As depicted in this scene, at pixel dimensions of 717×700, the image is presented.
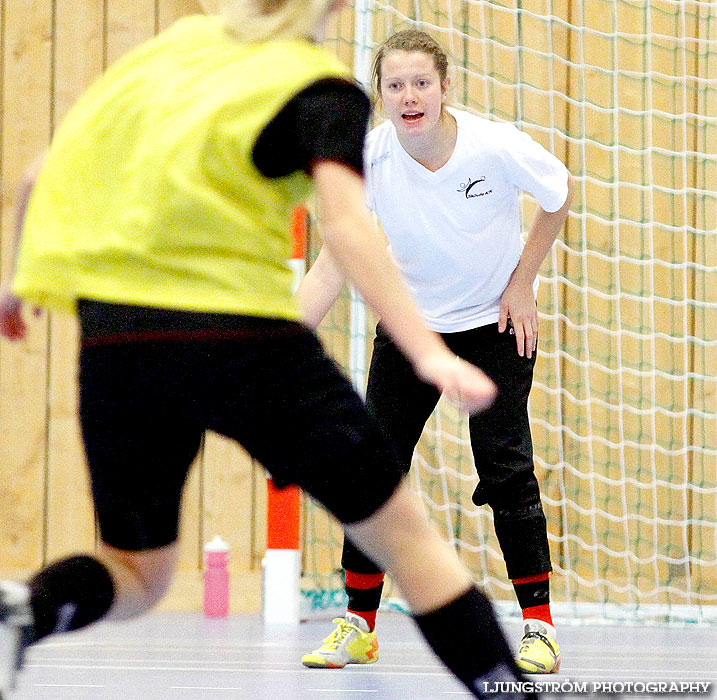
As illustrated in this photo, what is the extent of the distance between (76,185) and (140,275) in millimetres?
152

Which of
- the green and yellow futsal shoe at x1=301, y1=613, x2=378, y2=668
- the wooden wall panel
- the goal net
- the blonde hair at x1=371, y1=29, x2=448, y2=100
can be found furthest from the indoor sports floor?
the blonde hair at x1=371, y1=29, x2=448, y2=100

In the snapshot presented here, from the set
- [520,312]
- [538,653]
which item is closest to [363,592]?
[538,653]

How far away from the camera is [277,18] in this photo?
1308 mm

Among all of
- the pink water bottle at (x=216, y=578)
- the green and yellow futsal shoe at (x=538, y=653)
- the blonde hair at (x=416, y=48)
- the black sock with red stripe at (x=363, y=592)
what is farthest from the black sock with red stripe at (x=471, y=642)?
the pink water bottle at (x=216, y=578)

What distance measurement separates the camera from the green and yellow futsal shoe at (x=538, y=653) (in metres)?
2.43

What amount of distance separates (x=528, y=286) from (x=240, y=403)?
4.60ft

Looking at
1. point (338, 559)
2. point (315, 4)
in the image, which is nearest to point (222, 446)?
point (338, 559)

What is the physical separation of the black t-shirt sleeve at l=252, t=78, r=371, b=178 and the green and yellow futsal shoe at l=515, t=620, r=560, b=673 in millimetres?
1476

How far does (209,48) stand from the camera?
133 centimetres

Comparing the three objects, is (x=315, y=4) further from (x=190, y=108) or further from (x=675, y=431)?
(x=675, y=431)

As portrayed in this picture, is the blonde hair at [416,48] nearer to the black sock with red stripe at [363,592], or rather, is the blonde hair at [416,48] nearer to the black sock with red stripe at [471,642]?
the black sock with red stripe at [363,592]

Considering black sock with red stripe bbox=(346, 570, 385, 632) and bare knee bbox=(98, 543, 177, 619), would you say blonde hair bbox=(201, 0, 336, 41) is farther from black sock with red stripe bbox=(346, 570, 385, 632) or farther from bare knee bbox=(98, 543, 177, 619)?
black sock with red stripe bbox=(346, 570, 385, 632)

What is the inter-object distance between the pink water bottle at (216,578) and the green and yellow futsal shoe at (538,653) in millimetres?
1468

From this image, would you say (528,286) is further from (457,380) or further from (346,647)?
(457,380)
